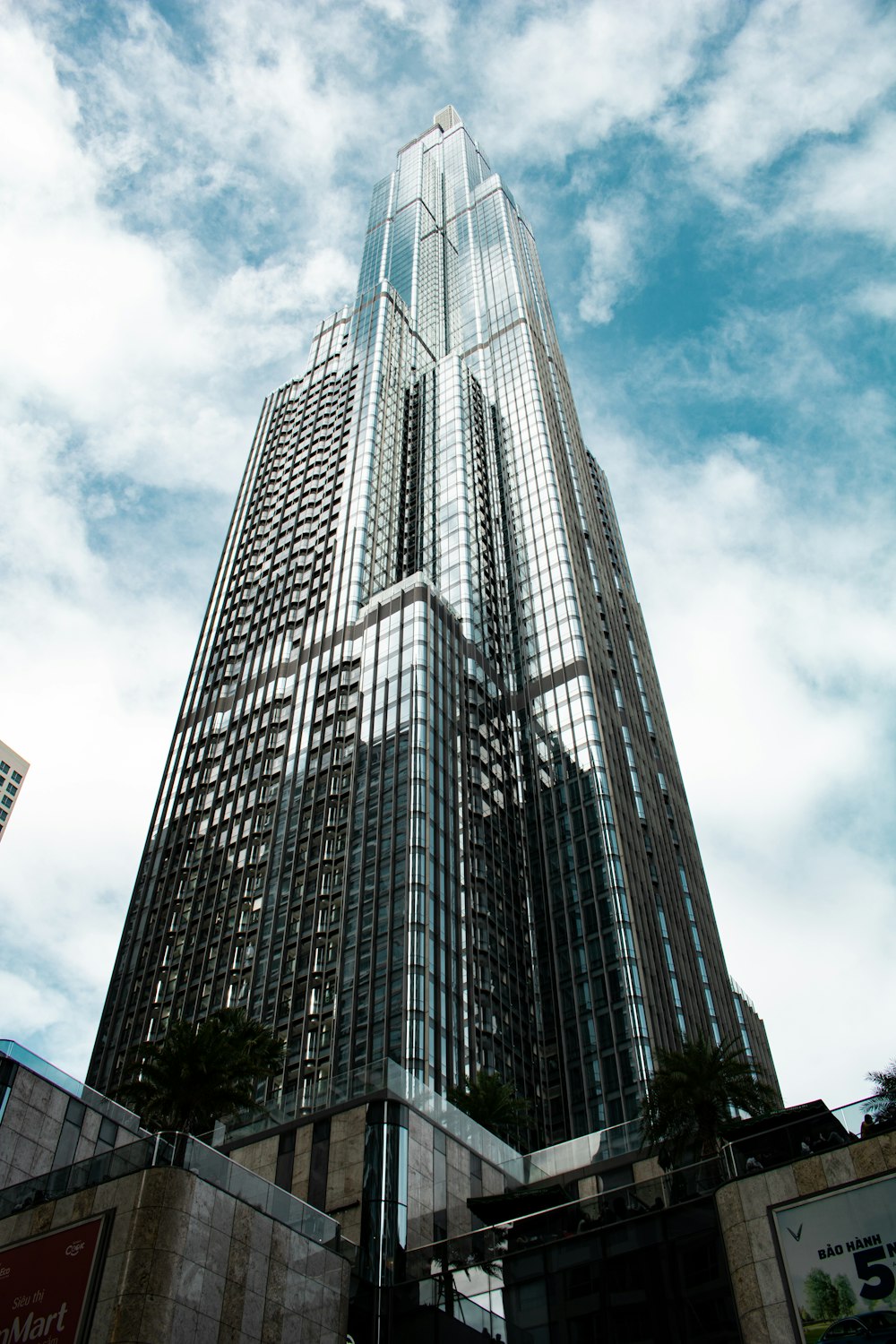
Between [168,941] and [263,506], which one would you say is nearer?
[168,941]

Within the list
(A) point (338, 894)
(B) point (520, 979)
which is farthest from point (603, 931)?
(A) point (338, 894)

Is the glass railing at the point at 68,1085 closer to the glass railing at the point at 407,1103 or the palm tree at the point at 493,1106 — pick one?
the glass railing at the point at 407,1103

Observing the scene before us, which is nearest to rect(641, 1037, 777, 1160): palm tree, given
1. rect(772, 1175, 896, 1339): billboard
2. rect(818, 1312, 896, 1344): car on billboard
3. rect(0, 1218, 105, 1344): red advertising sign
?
rect(772, 1175, 896, 1339): billboard

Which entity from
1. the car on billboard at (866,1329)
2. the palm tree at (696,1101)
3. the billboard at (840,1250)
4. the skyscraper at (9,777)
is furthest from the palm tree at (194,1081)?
the skyscraper at (9,777)

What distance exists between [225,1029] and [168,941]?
4260 centimetres

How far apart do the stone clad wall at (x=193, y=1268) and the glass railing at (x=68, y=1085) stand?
28.4 feet

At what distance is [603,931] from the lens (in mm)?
91500

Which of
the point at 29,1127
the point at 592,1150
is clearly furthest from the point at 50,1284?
the point at 592,1150

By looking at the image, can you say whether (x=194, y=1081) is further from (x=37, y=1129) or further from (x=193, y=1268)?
(x=193, y=1268)

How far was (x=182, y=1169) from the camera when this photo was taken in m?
26.8

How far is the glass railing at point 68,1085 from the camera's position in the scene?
37.6 meters

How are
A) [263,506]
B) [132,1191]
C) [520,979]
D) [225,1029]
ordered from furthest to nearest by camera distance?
[263,506]
[520,979]
[225,1029]
[132,1191]

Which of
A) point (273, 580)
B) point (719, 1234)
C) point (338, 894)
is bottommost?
point (719, 1234)

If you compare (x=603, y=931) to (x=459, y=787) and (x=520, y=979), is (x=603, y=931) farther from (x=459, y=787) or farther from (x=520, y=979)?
(x=459, y=787)
